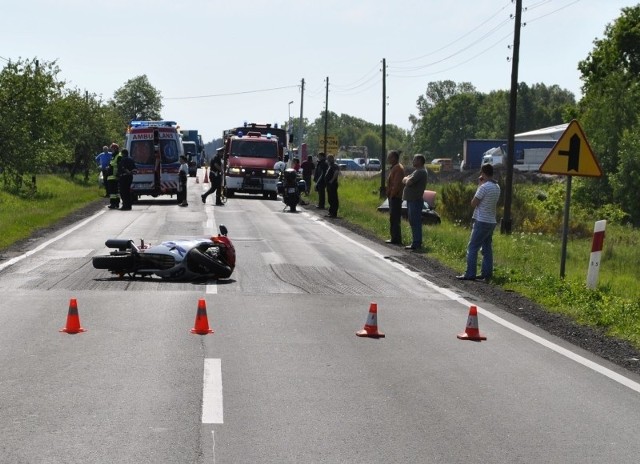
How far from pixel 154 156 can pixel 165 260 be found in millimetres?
25514

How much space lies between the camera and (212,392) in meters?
8.30

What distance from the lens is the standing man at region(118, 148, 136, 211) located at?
34.7 meters

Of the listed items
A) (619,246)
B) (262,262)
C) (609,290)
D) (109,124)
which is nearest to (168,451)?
(609,290)

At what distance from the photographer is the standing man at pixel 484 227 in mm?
17922

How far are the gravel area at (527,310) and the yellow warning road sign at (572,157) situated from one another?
6.75ft

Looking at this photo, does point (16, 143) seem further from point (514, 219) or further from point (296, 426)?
point (296, 426)

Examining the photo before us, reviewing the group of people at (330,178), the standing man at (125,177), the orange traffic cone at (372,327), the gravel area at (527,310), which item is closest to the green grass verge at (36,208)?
the gravel area at (527,310)

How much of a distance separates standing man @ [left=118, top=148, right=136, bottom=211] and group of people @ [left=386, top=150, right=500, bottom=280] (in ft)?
38.1

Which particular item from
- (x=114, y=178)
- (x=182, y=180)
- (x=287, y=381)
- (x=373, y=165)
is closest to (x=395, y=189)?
(x=114, y=178)

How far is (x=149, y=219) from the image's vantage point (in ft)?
101

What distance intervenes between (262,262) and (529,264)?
544cm

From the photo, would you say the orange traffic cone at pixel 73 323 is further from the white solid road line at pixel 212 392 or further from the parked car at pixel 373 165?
the parked car at pixel 373 165

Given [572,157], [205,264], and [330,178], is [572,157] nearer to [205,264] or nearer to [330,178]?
[205,264]

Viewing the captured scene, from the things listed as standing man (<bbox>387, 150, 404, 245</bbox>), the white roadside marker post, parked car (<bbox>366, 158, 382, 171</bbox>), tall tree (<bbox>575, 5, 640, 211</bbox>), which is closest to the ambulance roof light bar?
→ standing man (<bbox>387, 150, 404, 245</bbox>)
